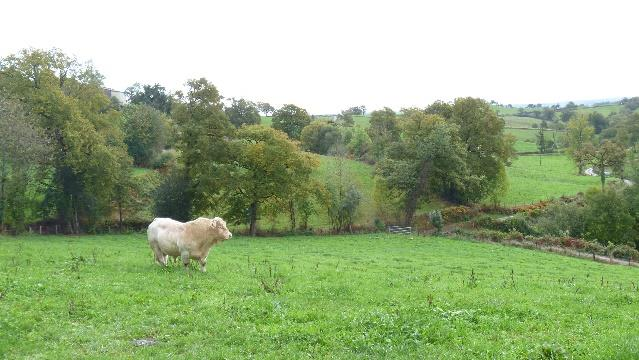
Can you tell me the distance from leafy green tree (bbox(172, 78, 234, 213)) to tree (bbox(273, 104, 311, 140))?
4058cm

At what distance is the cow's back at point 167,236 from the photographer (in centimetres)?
2031

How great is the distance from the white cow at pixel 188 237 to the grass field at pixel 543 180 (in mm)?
54312

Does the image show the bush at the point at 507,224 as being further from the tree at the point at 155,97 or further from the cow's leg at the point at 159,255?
the tree at the point at 155,97

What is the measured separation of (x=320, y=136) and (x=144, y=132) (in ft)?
97.4

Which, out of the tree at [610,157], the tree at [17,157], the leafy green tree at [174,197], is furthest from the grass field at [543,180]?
the tree at [17,157]

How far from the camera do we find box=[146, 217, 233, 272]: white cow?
2016 cm

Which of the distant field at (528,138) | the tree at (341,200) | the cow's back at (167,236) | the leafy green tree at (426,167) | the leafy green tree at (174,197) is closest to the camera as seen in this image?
the cow's back at (167,236)

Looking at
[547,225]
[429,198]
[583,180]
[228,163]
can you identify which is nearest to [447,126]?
[429,198]

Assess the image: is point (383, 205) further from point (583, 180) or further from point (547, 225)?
point (583, 180)

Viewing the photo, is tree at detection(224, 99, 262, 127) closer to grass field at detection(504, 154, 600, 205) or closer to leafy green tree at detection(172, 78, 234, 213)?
leafy green tree at detection(172, 78, 234, 213)

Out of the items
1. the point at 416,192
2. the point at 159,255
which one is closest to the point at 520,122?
the point at 416,192

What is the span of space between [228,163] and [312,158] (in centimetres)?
915

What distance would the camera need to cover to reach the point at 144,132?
70.9 metres

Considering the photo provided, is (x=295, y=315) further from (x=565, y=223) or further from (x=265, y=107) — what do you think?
(x=265, y=107)
